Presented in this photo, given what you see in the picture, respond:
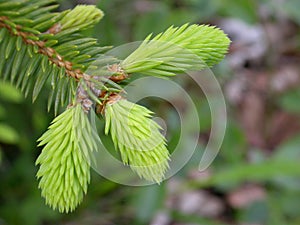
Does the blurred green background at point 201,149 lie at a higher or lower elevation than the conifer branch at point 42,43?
lower

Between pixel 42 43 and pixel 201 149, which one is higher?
pixel 42 43

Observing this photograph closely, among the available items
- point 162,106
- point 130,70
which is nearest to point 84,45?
point 130,70

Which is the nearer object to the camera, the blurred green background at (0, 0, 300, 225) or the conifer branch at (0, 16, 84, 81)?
the conifer branch at (0, 16, 84, 81)

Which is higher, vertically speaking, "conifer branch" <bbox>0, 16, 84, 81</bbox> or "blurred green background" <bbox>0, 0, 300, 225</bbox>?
"conifer branch" <bbox>0, 16, 84, 81</bbox>

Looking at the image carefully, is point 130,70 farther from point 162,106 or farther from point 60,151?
point 162,106

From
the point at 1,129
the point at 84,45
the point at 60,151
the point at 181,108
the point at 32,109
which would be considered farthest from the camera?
the point at 181,108

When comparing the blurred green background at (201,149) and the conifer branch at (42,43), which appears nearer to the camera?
the conifer branch at (42,43)

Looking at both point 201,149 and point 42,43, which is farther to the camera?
point 201,149

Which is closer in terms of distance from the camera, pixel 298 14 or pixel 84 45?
pixel 84 45
